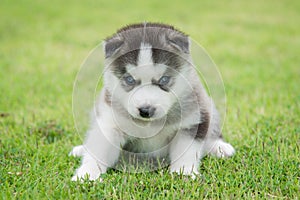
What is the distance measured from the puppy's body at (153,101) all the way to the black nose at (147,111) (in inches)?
0.6

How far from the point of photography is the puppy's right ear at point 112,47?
12.8 feet

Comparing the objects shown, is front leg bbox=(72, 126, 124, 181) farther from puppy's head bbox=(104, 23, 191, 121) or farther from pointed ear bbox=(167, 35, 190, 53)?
pointed ear bbox=(167, 35, 190, 53)

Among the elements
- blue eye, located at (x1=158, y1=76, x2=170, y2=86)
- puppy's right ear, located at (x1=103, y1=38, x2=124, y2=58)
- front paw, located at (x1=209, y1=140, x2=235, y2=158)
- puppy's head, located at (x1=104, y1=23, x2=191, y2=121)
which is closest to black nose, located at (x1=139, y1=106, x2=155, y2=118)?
puppy's head, located at (x1=104, y1=23, x2=191, y2=121)

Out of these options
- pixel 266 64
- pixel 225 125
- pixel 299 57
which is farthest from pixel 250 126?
pixel 299 57

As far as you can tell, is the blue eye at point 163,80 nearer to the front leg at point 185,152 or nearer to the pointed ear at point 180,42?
the pointed ear at point 180,42

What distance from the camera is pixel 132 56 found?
373 centimetres

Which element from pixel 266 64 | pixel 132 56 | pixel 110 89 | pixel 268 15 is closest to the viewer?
pixel 132 56

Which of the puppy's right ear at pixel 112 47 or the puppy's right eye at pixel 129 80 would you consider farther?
the puppy's right ear at pixel 112 47

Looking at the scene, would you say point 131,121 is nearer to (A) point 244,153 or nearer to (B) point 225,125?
(A) point 244,153

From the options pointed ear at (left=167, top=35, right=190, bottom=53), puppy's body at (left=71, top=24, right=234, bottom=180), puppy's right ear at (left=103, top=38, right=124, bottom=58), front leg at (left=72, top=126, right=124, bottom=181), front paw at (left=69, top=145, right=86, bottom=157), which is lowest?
front paw at (left=69, top=145, right=86, bottom=157)

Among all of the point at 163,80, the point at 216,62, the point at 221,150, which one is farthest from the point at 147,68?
the point at 216,62

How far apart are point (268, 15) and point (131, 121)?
11309mm

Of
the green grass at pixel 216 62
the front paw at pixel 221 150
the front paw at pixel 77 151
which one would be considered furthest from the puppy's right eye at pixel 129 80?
the front paw at pixel 221 150

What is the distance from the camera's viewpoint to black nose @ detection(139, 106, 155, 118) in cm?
351
